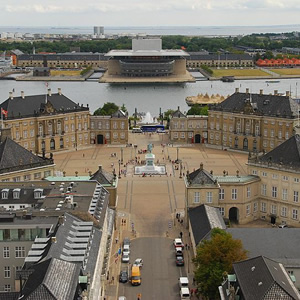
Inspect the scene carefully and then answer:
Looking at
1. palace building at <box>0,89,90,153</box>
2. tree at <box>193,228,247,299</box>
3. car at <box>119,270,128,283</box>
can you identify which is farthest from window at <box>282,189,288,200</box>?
palace building at <box>0,89,90,153</box>

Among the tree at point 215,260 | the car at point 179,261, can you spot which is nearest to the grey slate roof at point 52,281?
the tree at point 215,260

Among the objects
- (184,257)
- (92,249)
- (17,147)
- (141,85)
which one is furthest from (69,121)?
(141,85)

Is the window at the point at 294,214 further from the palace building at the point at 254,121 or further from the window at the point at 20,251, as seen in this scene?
the palace building at the point at 254,121

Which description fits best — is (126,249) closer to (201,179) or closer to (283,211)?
(201,179)

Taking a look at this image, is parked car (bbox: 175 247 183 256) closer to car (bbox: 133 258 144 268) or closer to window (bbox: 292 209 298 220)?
car (bbox: 133 258 144 268)

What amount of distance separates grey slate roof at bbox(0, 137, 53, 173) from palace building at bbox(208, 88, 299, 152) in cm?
3478

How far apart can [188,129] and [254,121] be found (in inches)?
449

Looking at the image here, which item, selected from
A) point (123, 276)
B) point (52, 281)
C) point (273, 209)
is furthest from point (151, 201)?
point (52, 281)

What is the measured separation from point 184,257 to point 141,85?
14488 centimetres

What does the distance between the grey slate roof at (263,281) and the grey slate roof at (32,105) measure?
186 feet

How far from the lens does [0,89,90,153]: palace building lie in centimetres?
8306

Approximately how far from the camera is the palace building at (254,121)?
3223 inches

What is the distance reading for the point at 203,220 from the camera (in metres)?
46.7

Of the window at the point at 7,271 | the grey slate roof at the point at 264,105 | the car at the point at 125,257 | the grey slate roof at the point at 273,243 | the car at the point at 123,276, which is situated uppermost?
the grey slate roof at the point at 264,105
